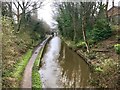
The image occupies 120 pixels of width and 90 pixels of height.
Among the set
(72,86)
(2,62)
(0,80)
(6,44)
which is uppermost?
(6,44)

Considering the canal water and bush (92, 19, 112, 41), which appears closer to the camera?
the canal water

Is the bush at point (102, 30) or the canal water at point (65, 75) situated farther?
the bush at point (102, 30)

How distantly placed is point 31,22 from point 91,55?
1808cm

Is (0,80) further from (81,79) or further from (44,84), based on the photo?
(81,79)

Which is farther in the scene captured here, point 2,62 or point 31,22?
point 31,22

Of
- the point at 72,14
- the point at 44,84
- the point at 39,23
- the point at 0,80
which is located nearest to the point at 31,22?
the point at 39,23

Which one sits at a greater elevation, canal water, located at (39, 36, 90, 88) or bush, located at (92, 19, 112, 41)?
bush, located at (92, 19, 112, 41)

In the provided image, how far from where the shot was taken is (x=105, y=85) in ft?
35.6

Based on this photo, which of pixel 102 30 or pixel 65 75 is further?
pixel 102 30

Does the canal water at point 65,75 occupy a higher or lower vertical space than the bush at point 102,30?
lower

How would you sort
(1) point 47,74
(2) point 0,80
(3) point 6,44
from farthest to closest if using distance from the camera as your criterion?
1. (1) point 47,74
2. (3) point 6,44
3. (2) point 0,80

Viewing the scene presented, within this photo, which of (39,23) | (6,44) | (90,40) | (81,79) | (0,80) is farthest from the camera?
(39,23)

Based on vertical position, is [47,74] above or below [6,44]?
below

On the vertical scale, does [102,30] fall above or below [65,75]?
above
